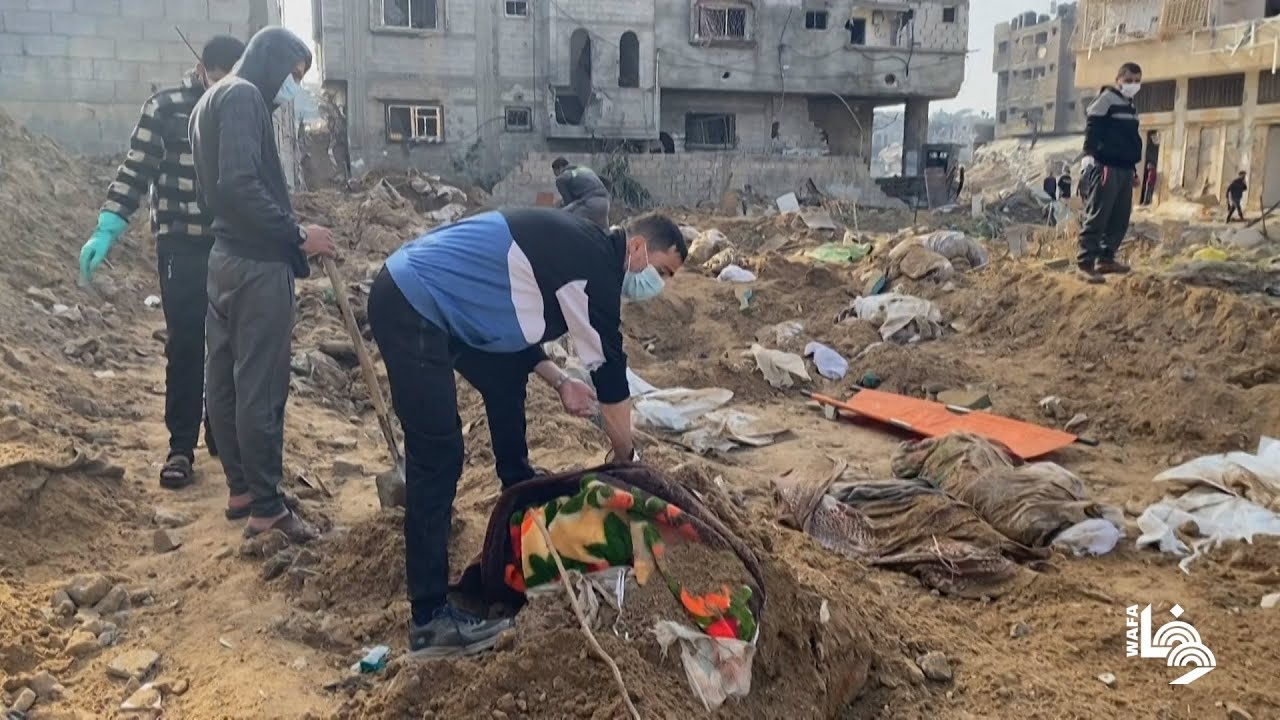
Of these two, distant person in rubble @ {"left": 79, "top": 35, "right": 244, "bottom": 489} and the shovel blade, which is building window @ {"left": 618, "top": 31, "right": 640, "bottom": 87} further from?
the shovel blade

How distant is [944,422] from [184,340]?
464 cm

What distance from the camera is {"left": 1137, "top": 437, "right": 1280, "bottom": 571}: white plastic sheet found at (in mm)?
4301

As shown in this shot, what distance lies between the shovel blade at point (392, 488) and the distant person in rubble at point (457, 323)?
92 cm

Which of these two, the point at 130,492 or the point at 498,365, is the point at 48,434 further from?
the point at 498,365

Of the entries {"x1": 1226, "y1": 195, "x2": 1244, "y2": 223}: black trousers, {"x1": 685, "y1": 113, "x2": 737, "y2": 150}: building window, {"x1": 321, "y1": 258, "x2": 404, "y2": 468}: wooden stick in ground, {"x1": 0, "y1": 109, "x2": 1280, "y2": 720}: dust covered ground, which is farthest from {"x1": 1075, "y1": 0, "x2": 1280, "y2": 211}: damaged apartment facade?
{"x1": 321, "y1": 258, "x2": 404, "y2": 468}: wooden stick in ground

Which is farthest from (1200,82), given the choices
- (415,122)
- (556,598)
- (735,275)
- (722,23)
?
(556,598)

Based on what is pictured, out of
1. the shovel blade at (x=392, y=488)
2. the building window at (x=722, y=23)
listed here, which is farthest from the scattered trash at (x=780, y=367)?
the building window at (x=722, y=23)

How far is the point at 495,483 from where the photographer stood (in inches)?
163

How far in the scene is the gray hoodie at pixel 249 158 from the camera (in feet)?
11.1

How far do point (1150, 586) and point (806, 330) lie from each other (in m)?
5.28

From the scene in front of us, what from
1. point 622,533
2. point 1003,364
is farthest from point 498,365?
point 1003,364

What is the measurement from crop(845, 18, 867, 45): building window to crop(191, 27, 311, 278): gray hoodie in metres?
26.1

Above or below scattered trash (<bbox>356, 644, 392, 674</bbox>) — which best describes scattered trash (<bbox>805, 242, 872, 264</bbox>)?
above

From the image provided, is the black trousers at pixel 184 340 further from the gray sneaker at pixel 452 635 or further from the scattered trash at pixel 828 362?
the scattered trash at pixel 828 362
